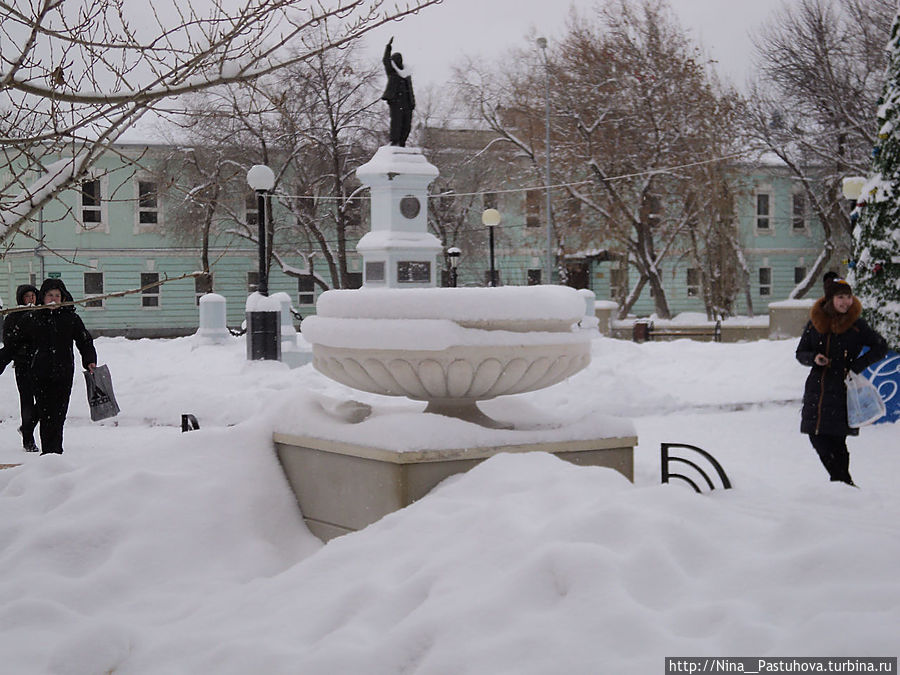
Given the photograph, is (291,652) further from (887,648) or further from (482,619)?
(887,648)

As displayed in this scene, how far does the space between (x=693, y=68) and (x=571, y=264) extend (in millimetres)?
14087

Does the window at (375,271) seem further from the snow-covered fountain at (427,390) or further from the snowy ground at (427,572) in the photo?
the snow-covered fountain at (427,390)

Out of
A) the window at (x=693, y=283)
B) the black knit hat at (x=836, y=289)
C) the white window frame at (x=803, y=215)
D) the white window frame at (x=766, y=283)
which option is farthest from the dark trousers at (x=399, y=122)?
the white window frame at (x=766, y=283)

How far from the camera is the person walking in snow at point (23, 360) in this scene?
985 centimetres

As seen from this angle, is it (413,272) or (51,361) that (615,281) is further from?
(51,361)

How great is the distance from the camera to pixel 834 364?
296 inches

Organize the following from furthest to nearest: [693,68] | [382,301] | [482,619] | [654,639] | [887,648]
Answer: [693,68]
[382,301]
[482,619]
[654,639]
[887,648]

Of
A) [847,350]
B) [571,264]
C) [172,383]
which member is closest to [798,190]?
[571,264]

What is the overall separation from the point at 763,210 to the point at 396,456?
152ft

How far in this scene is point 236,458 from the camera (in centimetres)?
567

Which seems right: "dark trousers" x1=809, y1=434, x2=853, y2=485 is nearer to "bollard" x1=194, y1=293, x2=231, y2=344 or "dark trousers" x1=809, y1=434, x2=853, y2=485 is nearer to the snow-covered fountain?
the snow-covered fountain

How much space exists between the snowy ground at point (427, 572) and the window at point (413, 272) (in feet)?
44.2

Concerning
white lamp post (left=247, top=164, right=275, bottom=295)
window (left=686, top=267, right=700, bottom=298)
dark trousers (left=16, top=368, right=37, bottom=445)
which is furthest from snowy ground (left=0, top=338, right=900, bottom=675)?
window (left=686, top=267, right=700, bottom=298)

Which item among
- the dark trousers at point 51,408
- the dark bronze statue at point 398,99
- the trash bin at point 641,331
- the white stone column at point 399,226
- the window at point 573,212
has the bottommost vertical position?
the trash bin at point 641,331
